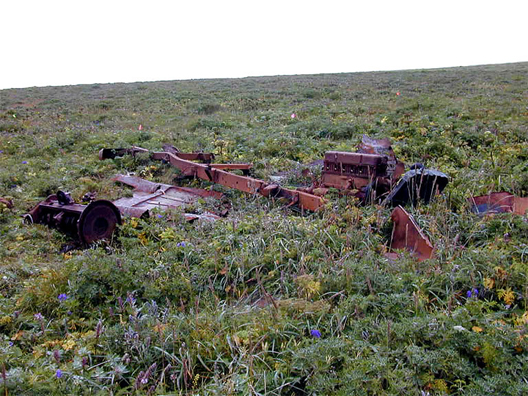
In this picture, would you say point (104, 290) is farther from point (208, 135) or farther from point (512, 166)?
point (208, 135)

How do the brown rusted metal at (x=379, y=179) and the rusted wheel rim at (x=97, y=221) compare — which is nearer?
the rusted wheel rim at (x=97, y=221)

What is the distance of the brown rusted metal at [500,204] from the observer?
14.8ft

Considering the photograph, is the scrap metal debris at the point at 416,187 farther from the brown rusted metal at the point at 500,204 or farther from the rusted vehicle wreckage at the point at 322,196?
the brown rusted metal at the point at 500,204

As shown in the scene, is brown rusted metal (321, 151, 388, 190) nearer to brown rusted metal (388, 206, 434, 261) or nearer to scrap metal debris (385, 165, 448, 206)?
scrap metal debris (385, 165, 448, 206)

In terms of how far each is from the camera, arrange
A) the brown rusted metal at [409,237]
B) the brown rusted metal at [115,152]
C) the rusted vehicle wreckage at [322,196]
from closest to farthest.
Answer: the brown rusted metal at [409,237], the rusted vehicle wreckage at [322,196], the brown rusted metal at [115,152]

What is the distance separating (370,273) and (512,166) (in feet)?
15.4

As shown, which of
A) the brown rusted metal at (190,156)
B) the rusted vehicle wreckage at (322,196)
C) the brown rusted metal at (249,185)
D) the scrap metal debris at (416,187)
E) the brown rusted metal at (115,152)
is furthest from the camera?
the brown rusted metal at (115,152)

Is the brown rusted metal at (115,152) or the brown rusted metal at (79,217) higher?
the brown rusted metal at (115,152)

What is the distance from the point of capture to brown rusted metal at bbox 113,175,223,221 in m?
5.57

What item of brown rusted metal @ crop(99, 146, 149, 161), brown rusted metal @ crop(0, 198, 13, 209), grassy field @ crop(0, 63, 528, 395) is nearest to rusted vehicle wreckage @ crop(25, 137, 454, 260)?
grassy field @ crop(0, 63, 528, 395)

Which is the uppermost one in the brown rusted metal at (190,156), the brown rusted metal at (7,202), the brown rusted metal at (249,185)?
the brown rusted metal at (190,156)

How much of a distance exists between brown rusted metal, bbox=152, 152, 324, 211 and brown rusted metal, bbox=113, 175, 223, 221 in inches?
13.0

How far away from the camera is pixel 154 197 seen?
6371 mm

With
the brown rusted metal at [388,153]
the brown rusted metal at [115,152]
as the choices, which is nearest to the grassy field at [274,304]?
the brown rusted metal at [388,153]
